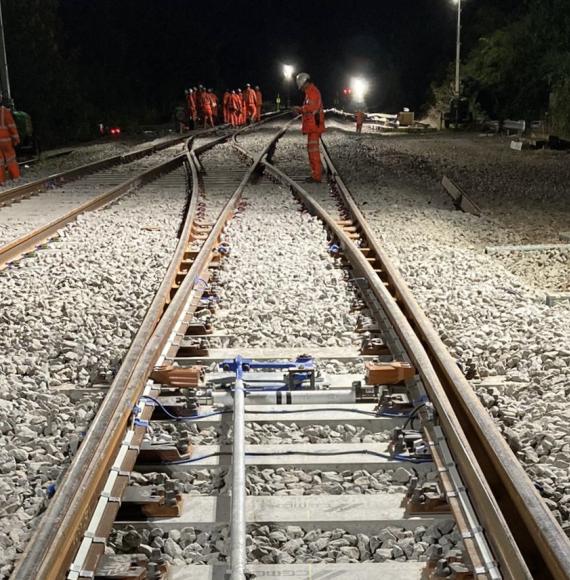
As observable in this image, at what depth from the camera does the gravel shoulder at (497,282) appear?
4.11 metres

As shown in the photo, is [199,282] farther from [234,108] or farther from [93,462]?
[234,108]

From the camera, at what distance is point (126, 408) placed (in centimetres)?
397

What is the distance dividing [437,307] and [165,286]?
2165mm

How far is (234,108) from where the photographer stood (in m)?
39.6

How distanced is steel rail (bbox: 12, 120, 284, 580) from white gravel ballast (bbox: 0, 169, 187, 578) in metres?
0.18

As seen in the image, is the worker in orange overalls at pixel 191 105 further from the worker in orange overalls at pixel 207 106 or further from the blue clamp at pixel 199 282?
the blue clamp at pixel 199 282

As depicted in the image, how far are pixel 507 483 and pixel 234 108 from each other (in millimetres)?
37670

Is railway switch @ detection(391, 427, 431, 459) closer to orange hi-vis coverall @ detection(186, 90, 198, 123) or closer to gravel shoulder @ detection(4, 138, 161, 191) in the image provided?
gravel shoulder @ detection(4, 138, 161, 191)

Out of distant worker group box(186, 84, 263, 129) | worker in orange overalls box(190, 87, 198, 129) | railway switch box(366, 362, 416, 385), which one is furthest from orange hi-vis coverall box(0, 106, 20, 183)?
worker in orange overalls box(190, 87, 198, 129)

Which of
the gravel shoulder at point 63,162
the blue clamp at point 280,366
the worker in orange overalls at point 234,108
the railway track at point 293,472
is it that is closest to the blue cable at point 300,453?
the railway track at point 293,472

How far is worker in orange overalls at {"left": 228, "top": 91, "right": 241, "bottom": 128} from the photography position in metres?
39.3

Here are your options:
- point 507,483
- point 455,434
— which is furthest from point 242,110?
point 507,483

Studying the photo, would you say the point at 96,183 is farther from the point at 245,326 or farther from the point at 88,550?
the point at 88,550

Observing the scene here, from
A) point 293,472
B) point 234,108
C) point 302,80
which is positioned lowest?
point 234,108
